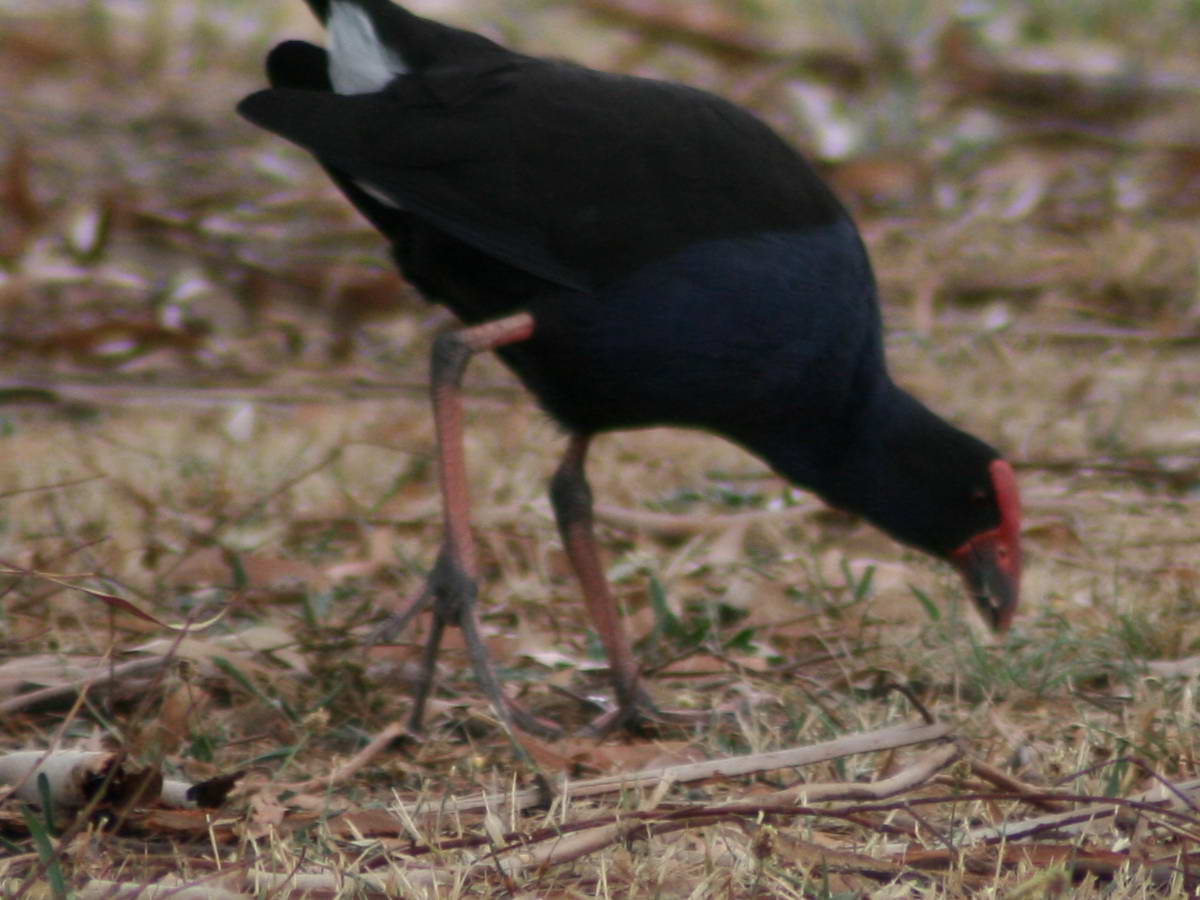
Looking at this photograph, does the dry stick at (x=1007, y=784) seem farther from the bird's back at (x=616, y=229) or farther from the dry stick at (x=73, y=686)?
the dry stick at (x=73, y=686)

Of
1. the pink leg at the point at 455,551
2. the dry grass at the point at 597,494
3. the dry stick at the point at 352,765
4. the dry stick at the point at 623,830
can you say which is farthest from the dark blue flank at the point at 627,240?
the dry stick at the point at 623,830

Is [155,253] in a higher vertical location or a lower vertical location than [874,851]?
higher

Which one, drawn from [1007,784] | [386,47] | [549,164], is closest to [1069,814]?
[1007,784]

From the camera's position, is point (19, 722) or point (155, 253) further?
point (155, 253)

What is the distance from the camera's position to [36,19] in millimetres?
8898

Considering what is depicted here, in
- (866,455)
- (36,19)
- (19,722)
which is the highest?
(36,19)

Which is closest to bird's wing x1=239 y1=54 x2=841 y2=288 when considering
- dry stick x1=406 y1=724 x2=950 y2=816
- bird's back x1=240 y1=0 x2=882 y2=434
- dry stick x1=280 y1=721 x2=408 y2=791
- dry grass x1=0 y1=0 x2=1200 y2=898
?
bird's back x1=240 y1=0 x2=882 y2=434

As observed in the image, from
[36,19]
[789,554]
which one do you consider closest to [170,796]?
[789,554]

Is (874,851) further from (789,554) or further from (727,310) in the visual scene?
(789,554)

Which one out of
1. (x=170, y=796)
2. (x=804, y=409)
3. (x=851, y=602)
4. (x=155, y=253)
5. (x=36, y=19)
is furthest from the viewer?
(x=36, y=19)

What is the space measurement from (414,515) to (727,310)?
4.49 feet

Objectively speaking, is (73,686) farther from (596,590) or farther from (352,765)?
(596,590)

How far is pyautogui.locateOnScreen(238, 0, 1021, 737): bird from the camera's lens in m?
3.28

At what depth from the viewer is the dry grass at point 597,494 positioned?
8.09ft
